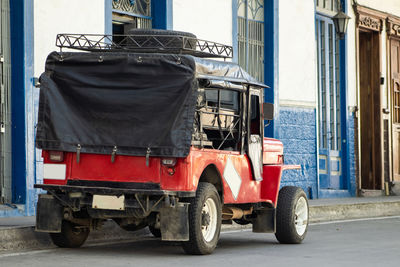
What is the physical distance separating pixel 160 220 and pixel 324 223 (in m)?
6.61

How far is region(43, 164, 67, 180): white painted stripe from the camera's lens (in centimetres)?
1003

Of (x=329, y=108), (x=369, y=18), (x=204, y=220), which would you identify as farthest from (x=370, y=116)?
(x=204, y=220)

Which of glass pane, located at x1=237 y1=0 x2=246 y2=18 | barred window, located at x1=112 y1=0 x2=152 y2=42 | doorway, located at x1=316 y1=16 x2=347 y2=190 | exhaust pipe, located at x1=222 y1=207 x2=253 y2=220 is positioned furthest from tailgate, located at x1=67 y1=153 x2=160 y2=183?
doorway, located at x1=316 y1=16 x2=347 y2=190

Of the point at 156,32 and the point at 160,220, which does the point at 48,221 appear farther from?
the point at 156,32

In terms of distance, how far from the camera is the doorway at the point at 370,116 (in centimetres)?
2403

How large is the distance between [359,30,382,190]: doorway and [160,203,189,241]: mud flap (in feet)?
49.3

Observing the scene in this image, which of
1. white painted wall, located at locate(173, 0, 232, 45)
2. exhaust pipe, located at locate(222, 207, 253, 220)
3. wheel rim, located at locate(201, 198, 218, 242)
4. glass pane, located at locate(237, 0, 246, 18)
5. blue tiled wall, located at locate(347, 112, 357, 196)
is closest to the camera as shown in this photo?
wheel rim, located at locate(201, 198, 218, 242)

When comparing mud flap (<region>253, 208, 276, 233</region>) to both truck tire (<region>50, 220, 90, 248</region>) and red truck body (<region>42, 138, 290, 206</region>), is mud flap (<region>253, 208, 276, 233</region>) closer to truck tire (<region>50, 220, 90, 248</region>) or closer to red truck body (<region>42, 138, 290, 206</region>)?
red truck body (<region>42, 138, 290, 206</region>)

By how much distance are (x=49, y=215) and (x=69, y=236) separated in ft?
1.99

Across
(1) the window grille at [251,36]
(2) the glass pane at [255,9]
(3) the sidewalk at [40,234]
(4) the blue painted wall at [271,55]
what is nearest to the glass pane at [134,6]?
(1) the window grille at [251,36]

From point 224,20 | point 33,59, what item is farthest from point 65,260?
point 224,20

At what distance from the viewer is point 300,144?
20609 mm

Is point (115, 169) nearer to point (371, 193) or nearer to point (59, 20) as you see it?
point (59, 20)

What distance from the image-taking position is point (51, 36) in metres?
13.9
